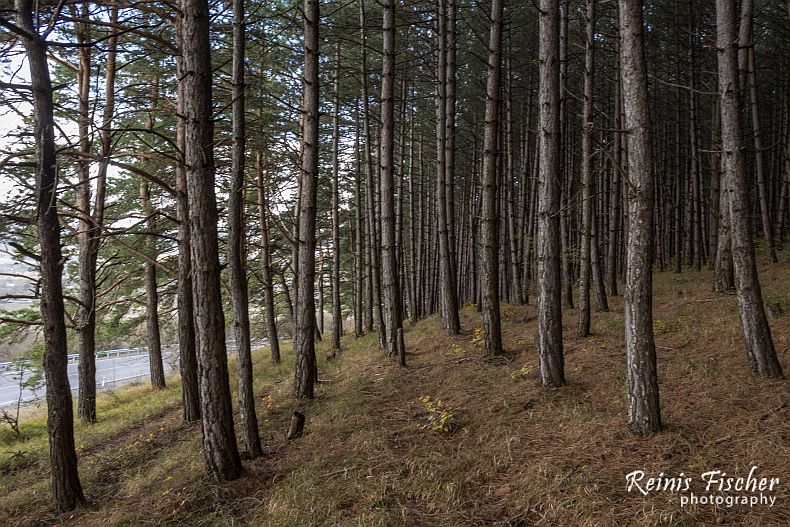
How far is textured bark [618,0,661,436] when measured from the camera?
472 centimetres

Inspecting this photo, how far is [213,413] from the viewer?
17.5 ft

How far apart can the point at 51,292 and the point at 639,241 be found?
7310 mm

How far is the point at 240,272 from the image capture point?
246 inches

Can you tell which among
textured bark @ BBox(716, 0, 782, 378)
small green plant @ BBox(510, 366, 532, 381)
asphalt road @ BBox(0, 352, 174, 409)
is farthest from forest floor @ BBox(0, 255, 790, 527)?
asphalt road @ BBox(0, 352, 174, 409)

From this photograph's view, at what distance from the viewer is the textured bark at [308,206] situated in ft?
26.8

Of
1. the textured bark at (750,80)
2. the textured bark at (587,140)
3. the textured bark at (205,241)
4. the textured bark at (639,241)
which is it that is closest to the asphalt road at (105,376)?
the textured bark at (205,241)

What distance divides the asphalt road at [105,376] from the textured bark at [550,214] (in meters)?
21.4

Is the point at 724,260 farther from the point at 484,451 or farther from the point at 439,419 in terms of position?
the point at 484,451

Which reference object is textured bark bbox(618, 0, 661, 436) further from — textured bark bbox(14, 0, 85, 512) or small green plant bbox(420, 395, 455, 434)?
textured bark bbox(14, 0, 85, 512)

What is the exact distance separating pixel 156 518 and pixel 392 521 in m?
2.81

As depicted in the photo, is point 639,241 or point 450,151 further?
point 450,151

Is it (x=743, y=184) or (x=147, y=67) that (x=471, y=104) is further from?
(x=743, y=184)

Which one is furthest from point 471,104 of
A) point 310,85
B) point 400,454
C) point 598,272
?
point 400,454

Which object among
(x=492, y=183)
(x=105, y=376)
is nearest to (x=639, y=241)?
(x=492, y=183)
